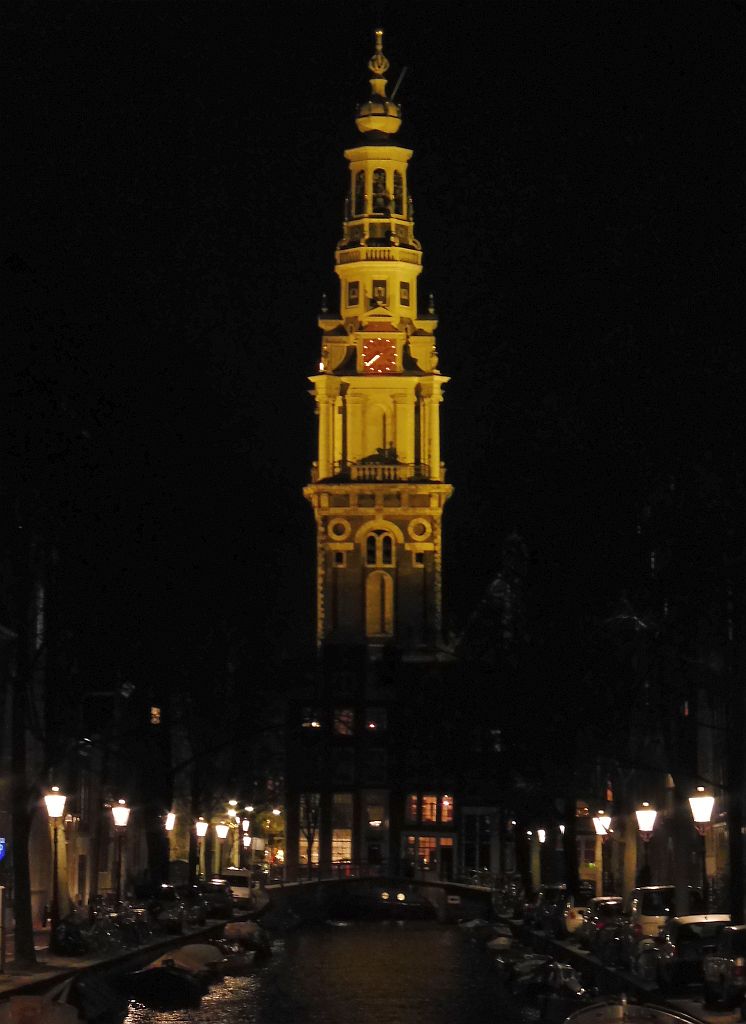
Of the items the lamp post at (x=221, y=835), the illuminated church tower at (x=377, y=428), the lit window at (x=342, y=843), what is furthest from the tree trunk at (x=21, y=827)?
the illuminated church tower at (x=377, y=428)

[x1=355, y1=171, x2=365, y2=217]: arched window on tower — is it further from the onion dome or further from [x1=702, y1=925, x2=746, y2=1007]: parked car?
[x1=702, y1=925, x2=746, y2=1007]: parked car

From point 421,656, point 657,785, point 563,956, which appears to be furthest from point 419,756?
point 563,956

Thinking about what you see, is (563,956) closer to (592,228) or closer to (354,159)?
(592,228)

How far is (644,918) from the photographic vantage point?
181 ft

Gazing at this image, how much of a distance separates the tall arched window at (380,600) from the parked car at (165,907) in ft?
372

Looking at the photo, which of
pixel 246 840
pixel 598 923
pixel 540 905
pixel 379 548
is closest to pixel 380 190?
pixel 379 548

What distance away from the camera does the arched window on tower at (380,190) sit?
190 metres

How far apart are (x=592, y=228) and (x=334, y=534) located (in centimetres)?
14515

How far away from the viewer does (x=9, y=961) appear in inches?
2044

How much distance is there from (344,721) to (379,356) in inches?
1300

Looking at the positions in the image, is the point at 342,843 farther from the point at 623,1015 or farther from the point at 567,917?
the point at 623,1015

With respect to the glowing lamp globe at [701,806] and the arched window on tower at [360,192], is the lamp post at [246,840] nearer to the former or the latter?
the arched window on tower at [360,192]

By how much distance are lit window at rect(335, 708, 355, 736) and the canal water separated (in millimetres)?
91194

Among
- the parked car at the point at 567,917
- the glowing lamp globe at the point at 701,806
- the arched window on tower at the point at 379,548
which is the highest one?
the arched window on tower at the point at 379,548
